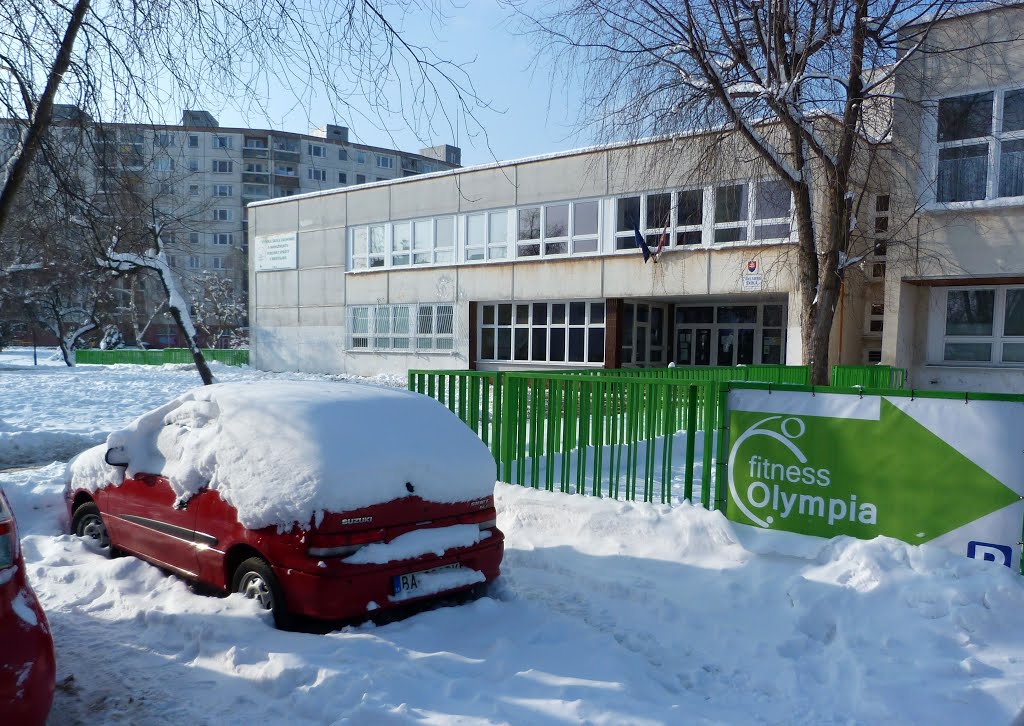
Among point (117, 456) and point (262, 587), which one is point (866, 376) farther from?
point (117, 456)

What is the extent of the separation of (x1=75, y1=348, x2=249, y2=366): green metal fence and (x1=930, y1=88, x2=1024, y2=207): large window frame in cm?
3460

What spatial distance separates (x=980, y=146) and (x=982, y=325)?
13.6ft

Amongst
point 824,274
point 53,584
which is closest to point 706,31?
point 824,274

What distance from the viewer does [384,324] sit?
93.7ft

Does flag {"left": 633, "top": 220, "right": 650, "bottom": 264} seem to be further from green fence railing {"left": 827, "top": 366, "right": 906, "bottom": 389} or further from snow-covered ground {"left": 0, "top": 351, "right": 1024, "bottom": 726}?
snow-covered ground {"left": 0, "top": 351, "right": 1024, "bottom": 726}

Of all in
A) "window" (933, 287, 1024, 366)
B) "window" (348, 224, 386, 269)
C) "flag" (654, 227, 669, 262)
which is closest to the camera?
"window" (933, 287, 1024, 366)

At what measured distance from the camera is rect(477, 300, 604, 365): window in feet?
77.0

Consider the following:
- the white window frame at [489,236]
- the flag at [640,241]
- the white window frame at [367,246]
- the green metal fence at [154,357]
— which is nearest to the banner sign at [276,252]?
the white window frame at [367,246]

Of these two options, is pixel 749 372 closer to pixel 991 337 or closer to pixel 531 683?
pixel 991 337

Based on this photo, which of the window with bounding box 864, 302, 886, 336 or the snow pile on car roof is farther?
the window with bounding box 864, 302, 886, 336

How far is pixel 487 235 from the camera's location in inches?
992

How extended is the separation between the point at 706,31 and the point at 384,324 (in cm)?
1926

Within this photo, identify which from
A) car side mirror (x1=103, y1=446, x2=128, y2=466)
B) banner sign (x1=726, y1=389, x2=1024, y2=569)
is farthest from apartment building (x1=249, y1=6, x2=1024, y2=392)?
car side mirror (x1=103, y1=446, x2=128, y2=466)

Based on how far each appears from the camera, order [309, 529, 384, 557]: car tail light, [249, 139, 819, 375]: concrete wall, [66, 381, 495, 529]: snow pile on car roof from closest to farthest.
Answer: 1. [309, 529, 384, 557]: car tail light
2. [66, 381, 495, 529]: snow pile on car roof
3. [249, 139, 819, 375]: concrete wall
